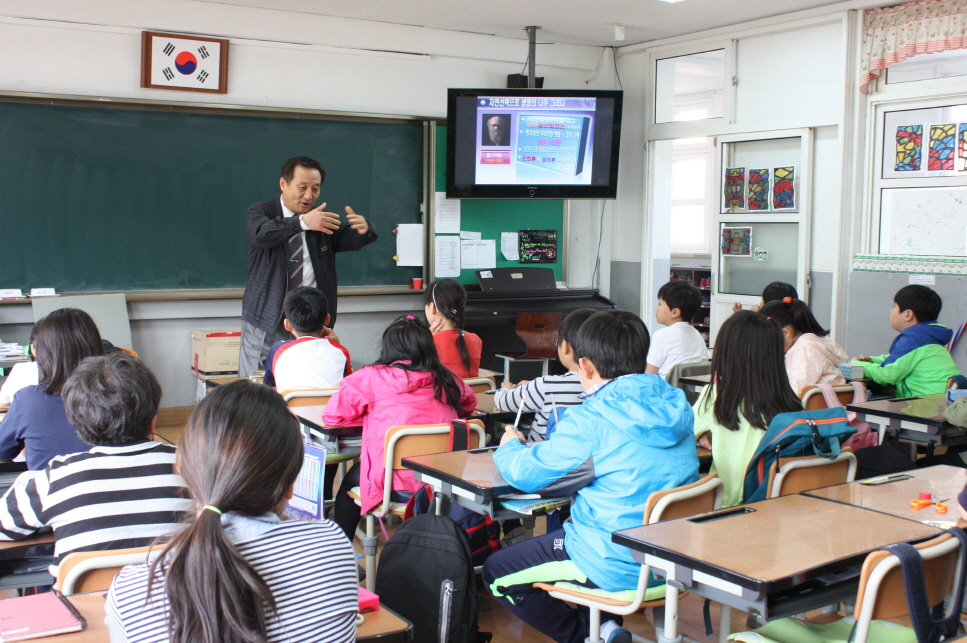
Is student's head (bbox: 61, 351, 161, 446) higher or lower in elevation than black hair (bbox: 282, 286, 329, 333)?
lower

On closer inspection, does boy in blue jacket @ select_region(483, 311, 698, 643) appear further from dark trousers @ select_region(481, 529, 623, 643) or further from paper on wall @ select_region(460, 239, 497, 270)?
paper on wall @ select_region(460, 239, 497, 270)

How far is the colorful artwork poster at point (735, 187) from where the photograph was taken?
6441mm

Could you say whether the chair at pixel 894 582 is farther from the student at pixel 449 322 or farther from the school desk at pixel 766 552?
the student at pixel 449 322

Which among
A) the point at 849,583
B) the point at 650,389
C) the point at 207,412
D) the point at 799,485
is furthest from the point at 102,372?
the point at 799,485

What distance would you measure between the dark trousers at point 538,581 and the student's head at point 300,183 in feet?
8.25

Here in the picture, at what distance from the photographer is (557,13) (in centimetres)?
591

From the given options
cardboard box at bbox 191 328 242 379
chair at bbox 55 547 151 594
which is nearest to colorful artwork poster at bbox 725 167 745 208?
cardboard box at bbox 191 328 242 379

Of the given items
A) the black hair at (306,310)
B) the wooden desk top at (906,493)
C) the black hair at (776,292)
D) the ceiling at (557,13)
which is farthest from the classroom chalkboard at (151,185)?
the wooden desk top at (906,493)

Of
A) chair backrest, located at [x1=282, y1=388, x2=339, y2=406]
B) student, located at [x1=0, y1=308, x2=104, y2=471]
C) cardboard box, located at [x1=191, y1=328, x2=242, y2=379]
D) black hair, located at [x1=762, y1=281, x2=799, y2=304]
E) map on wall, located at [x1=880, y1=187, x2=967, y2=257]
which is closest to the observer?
student, located at [x1=0, y1=308, x2=104, y2=471]

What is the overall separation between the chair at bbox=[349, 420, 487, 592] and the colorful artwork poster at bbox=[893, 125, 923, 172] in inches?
159

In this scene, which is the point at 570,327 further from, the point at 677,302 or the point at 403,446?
the point at 677,302

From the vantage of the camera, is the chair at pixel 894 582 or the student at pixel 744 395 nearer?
the chair at pixel 894 582

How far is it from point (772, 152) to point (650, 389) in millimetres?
4677

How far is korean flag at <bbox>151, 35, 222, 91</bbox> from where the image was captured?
5445 mm
